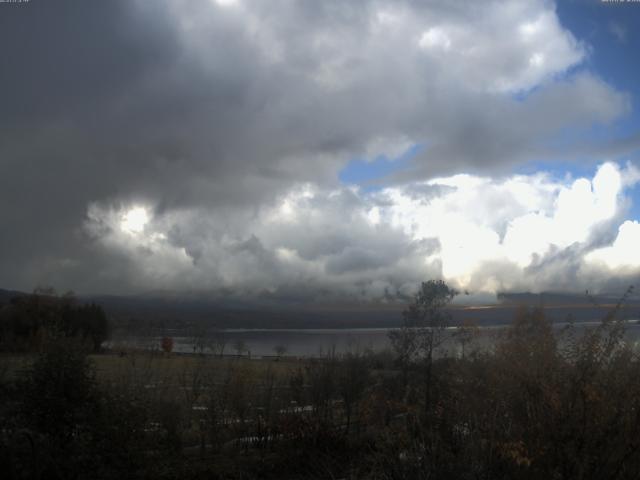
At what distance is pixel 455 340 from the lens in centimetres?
2462

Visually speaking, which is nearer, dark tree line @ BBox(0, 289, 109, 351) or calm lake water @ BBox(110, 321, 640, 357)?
calm lake water @ BBox(110, 321, 640, 357)

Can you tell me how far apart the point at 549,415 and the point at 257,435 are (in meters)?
8.12

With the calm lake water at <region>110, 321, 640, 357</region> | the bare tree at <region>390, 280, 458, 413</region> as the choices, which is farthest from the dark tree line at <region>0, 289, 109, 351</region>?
the bare tree at <region>390, 280, 458, 413</region>

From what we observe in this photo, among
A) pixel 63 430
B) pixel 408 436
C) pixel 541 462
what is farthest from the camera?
pixel 63 430

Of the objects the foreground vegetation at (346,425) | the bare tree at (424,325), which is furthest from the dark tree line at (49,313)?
the foreground vegetation at (346,425)

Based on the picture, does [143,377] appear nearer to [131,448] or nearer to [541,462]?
[131,448]

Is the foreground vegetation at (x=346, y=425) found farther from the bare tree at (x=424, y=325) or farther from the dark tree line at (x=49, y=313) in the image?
the dark tree line at (x=49, y=313)

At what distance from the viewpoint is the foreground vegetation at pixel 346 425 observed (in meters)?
7.41

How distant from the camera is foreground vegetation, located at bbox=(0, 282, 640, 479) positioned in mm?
7406

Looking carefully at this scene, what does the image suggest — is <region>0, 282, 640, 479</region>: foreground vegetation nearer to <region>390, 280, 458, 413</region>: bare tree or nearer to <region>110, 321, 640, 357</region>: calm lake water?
<region>110, 321, 640, 357</region>: calm lake water

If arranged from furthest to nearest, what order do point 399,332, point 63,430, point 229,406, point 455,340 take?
point 399,332
point 455,340
point 229,406
point 63,430

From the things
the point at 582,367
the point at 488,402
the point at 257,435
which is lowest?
the point at 257,435

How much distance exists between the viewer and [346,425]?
47.3ft

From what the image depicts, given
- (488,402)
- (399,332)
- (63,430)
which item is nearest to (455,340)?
(399,332)
